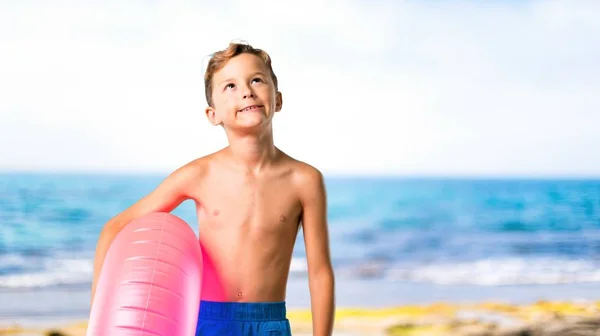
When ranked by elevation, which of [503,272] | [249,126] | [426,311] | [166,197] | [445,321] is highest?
[503,272]

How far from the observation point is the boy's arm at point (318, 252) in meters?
2.00

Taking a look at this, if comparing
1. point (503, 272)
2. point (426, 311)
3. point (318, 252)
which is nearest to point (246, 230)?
point (318, 252)

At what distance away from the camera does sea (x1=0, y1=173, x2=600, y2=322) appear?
23.0 feet

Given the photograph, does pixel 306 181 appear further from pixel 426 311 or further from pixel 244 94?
pixel 426 311

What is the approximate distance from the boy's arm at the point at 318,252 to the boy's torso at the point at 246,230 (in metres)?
0.03

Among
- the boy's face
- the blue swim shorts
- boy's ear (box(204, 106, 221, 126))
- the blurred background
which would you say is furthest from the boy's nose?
the blurred background

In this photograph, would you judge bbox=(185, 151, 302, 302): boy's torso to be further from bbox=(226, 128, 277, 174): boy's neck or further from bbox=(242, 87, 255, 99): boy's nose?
bbox=(242, 87, 255, 99): boy's nose

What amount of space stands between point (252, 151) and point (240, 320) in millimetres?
358

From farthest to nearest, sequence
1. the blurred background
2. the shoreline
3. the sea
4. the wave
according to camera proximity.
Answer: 1. the blurred background
2. the wave
3. the sea
4. the shoreline

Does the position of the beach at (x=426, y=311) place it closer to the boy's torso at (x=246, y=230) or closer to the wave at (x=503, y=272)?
the wave at (x=503, y=272)

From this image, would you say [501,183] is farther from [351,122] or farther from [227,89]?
[227,89]

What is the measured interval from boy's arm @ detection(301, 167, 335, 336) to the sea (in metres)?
4.05

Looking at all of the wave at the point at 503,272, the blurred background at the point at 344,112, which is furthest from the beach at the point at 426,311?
the blurred background at the point at 344,112

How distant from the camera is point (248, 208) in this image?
2008 mm
